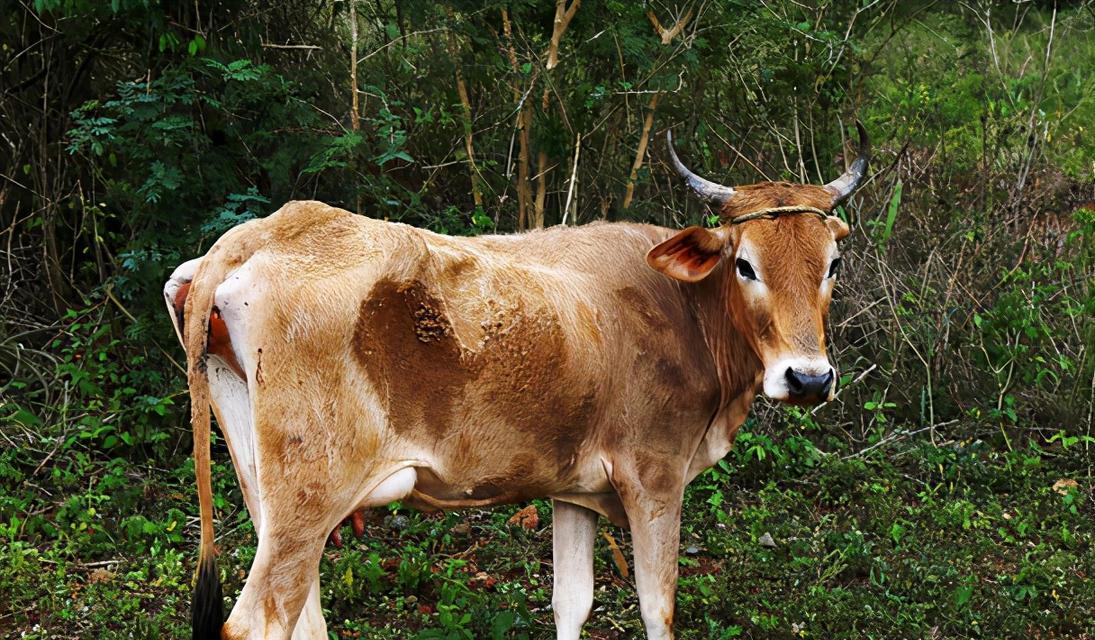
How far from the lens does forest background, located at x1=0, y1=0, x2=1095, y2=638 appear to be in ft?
20.2

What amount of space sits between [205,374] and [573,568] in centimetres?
192

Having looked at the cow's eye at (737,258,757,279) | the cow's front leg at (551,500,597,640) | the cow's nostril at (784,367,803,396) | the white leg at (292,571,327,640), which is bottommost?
the cow's front leg at (551,500,597,640)

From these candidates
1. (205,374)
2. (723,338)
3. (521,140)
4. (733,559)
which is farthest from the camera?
(521,140)

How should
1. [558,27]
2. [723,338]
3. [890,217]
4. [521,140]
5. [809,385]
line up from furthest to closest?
[890,217] → [521,140] → [558,27] → [723,338] → [809,385]

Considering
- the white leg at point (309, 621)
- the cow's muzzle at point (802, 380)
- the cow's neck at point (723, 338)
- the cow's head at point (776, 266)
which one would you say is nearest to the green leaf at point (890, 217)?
the cow's head at point (776, 266)

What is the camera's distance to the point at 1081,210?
27.6 feet

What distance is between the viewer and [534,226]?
7805 millimetres

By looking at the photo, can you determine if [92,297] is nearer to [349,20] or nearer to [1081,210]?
[349,20]

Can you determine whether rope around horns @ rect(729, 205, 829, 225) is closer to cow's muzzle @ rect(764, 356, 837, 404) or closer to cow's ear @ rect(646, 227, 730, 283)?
cow's ear @ rect(646, 227, 730, 283)

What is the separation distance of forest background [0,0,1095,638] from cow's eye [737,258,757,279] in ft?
4.77

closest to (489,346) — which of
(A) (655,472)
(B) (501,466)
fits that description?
(B) (501,466)

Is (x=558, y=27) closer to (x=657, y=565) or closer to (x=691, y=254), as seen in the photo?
(x=691, y=254)

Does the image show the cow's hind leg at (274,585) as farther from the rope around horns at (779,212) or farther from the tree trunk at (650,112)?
the tree trunk at (650,112)

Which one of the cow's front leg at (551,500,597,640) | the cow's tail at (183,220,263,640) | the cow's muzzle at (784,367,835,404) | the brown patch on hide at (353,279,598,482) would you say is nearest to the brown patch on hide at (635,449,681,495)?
the brown patch on hide at (353,279,598,482)
